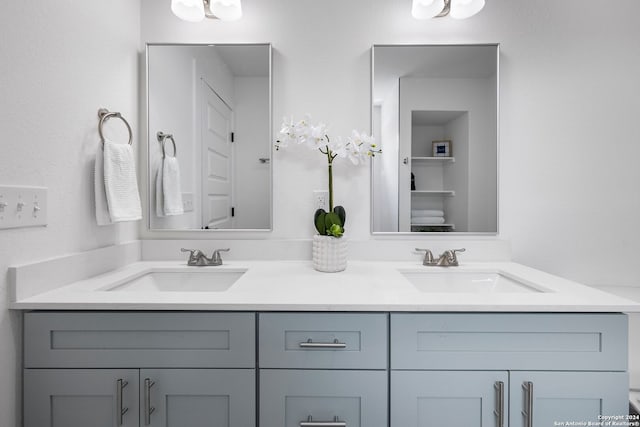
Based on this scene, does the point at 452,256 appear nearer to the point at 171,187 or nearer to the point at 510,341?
the point at 510,341

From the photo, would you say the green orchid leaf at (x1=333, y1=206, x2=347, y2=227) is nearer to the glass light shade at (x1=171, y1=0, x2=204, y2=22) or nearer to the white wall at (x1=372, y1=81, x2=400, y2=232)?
the white wall at (x1=372, y1=81, x2=400, y2=232)

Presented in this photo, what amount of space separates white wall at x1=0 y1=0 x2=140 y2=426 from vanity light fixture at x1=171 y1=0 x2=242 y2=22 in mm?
239

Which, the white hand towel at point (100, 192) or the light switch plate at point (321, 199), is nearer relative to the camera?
the white hand towel at point (100, 192)

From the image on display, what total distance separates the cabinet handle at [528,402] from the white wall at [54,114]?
1435 mm

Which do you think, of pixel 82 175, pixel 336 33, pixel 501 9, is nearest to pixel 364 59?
pixel 336 33

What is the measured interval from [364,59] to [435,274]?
1.02 meters

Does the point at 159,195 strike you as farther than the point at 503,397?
Yes

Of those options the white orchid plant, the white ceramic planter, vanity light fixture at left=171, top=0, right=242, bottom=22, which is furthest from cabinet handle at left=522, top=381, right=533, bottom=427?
vanity light fixture at left=171, top=0, right=242, bottom=22

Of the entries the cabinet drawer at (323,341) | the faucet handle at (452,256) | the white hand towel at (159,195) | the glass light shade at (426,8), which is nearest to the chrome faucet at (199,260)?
the white hand towel at (159,195)

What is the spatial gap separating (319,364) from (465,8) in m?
1.53

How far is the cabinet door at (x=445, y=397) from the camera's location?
927 mm

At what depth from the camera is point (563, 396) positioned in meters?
0.92

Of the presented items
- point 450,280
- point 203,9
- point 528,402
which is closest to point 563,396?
point 528,402

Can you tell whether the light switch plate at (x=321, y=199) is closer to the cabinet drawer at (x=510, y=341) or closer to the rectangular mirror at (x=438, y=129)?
the rectangular mirror at (x=438, y=129)
